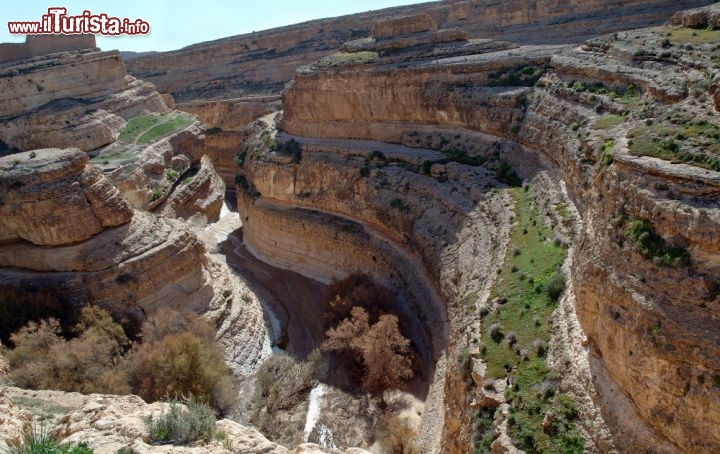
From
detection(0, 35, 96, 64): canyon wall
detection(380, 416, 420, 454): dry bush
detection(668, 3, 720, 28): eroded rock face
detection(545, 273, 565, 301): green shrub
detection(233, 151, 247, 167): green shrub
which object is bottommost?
detection(380, 416, 420, 454): dry bush

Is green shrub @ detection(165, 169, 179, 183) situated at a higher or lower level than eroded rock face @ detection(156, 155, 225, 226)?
higher

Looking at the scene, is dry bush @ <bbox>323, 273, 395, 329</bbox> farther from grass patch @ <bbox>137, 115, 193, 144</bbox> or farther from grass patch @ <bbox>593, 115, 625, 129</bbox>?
grass patch @ <bbox>137, 115, 193, 144</bbox>

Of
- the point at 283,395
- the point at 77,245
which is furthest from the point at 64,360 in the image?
the point at 283,395

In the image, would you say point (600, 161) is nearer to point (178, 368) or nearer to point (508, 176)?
point (508, 176)

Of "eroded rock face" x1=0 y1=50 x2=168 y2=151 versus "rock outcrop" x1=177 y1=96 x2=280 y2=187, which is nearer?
"eroded rock face" x1=0 y1=50 x2=168 y2=151

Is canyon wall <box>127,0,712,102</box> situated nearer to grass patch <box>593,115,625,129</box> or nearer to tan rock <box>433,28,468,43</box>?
tan rock <box>433,28,468,43</box>

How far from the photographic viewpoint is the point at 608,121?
1709 cm

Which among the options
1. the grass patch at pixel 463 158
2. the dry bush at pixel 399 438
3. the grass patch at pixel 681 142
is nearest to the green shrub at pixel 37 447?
the dry bush at pixel 399 438

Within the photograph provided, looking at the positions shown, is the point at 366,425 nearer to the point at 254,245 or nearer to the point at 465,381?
the point at 465,381

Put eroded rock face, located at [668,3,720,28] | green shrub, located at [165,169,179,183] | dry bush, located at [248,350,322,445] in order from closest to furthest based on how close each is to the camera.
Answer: dry bush, located at [248,350,322,445]
eroded rock face, located at [668,3,720,28]
green shrub, located at [165,169,179,183]

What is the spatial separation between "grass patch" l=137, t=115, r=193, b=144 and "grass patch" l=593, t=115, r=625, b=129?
2836 centimetres

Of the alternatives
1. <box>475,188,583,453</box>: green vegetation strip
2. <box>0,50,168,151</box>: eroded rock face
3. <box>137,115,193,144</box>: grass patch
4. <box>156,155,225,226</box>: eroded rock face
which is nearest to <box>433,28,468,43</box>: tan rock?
<box>475,188,583,453</box>: green vegetation strip

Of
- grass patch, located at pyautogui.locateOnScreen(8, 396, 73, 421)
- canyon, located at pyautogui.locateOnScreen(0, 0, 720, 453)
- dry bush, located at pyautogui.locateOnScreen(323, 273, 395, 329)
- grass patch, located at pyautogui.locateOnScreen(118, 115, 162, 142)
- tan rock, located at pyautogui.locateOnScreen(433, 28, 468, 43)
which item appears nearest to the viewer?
canyon, located at pyautogui.locateOnScreen(0, 0, 720, 453)

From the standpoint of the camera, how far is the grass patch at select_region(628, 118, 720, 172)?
34.4ft
